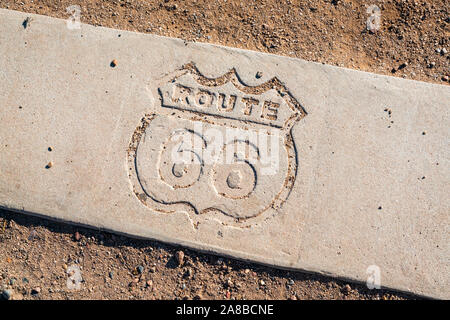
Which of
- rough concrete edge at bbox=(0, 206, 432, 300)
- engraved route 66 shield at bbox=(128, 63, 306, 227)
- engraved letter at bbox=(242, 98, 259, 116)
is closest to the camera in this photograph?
rough concrete edge at bbox=(0, 206, 432, 300)

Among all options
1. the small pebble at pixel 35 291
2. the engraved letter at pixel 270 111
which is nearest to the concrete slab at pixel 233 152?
the engraved letter at pixel 270 111

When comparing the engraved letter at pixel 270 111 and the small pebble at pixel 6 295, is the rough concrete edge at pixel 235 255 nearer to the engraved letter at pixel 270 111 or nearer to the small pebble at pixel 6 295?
the small pebble at pixel 6 295

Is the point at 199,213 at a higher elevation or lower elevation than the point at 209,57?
lower

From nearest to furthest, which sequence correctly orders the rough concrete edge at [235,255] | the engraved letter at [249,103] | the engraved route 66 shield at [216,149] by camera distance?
the rough concrete edge at [235,255]
the engraved route 66 shield at [216,149]
the engraved letter at [249,103]

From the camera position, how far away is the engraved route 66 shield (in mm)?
2785

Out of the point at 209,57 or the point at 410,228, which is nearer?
the point at 410,228

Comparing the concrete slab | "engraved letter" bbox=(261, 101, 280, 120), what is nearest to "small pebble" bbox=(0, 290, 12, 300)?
the concrete slab

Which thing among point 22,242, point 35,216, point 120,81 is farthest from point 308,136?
point 22,242

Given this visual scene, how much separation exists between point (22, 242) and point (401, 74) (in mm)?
3668

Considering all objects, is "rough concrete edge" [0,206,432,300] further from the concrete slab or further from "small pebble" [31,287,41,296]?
"small pebble" [31,287,41,296]

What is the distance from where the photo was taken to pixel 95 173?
112 inches

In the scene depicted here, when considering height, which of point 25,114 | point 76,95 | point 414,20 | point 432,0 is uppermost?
point 432,0

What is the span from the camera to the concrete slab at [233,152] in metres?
2.72

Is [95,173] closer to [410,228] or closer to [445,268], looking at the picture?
[410,228]
